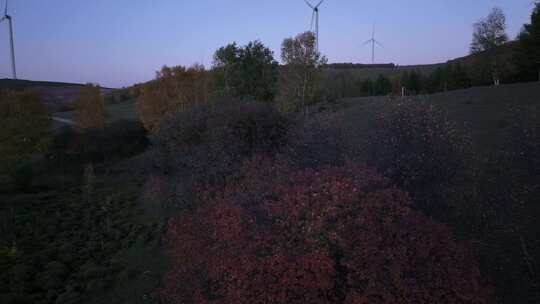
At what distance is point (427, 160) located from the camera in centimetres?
720

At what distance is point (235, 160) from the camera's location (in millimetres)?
9023

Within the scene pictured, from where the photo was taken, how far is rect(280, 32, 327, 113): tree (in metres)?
20.1

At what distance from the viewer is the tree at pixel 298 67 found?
65.8 feet

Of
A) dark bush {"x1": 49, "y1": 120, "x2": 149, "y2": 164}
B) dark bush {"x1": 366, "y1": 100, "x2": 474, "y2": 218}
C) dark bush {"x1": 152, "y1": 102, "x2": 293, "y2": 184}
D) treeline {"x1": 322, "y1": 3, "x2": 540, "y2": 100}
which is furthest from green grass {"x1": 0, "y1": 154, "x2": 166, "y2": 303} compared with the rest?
treeline {"x1": 322, "y1": 3, "x2": 540, "y2": 100}

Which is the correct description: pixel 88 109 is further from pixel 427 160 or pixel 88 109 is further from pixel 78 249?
pixel 427 160

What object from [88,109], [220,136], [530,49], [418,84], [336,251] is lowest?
[336,251]

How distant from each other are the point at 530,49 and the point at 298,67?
67.9ft

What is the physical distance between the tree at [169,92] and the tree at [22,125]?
21.2 ft

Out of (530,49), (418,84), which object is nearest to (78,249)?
(530,49)

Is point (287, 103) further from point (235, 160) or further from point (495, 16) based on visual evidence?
point (495, 16)

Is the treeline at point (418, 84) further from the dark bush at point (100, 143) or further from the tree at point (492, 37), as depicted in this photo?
the dark bush at point (100, 143)

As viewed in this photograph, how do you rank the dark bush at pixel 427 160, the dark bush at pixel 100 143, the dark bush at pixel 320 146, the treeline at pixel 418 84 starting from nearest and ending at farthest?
the dark bush at pixel 427 160, the dark bush at pixel 320 146, the dark bush at pixel 100 143, the treeline at pixel 418 84

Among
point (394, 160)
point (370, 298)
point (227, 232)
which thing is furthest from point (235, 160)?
point (370, 298)

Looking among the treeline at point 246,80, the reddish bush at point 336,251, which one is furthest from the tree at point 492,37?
the reddish bush at point 336,251
